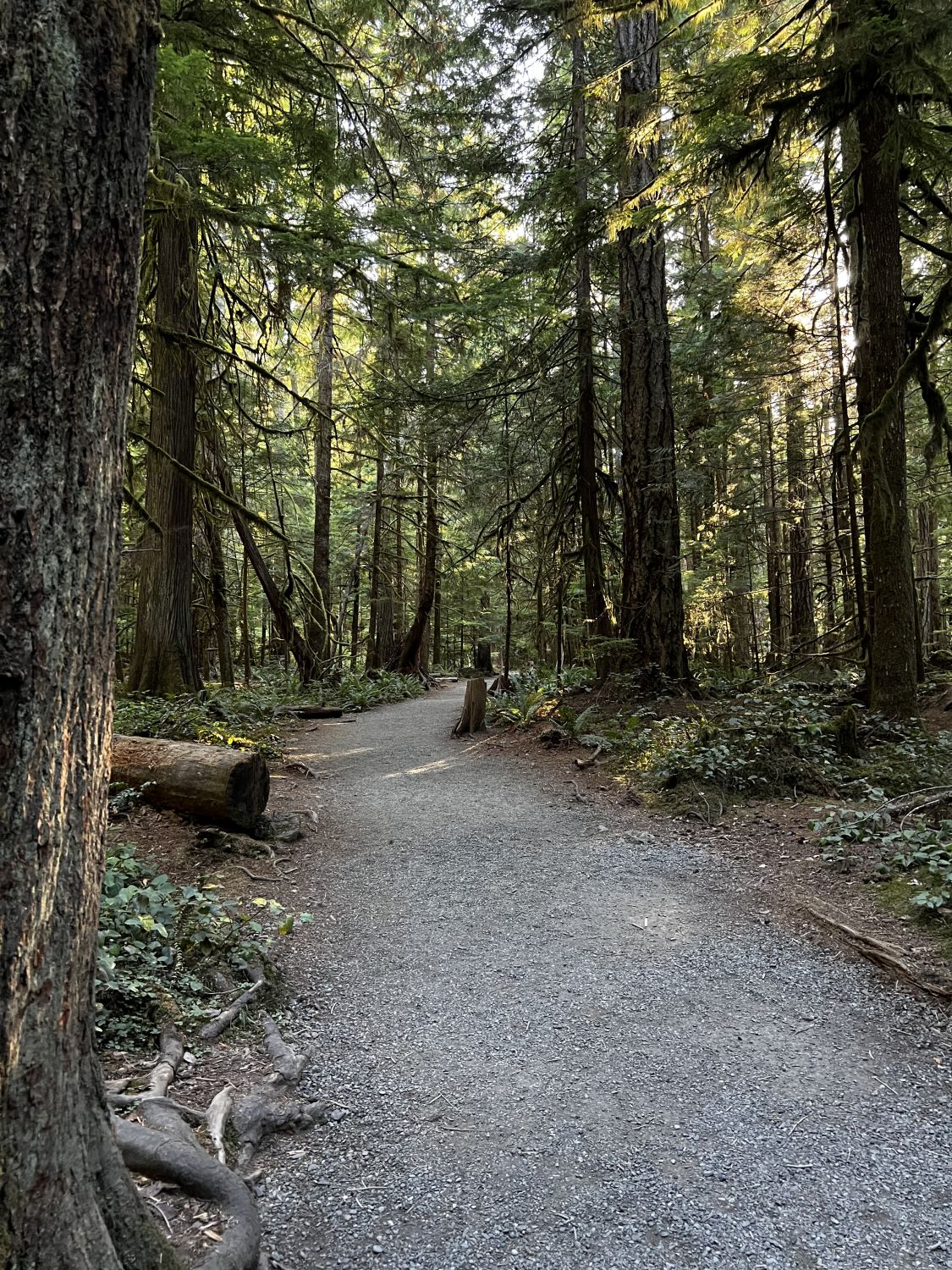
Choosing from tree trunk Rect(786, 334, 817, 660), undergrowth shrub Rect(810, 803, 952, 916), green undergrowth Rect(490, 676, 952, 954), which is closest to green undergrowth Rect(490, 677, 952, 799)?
green undergrowth Rect(490, 676, 952, 954)

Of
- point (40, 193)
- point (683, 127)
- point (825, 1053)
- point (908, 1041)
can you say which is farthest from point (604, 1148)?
point (683, 127)

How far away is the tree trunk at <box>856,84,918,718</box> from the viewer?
24.7 feet

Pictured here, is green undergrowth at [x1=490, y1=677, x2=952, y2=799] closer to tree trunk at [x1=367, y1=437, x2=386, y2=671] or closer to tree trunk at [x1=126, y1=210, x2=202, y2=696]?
tree trunk at [x1=126, y1=210, x2=202, y2=696]

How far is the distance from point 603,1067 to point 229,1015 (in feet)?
5.61

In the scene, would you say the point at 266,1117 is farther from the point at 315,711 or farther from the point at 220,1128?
the point at 315,711

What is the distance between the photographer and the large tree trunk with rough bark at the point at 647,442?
32.8ft

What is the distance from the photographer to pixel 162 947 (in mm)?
3607

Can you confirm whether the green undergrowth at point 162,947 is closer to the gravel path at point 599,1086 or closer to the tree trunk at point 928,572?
the gravel path at point 599,1086

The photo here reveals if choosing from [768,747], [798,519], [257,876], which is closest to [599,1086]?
[257,876]

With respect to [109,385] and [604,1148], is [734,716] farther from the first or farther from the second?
[109,385]

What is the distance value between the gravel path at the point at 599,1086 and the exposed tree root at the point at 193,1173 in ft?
0.52

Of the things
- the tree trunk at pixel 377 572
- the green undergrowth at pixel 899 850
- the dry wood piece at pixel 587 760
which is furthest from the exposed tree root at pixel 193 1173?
the tree trunk at pixel 377 572

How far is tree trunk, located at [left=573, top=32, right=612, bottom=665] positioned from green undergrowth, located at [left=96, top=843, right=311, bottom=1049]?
845cm

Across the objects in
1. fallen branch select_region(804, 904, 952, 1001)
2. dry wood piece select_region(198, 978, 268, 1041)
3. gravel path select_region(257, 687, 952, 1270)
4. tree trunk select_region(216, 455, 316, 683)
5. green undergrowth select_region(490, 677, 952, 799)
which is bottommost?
gravel path select_region(257, 687, 952, 1270)
